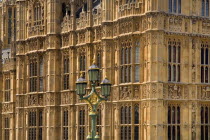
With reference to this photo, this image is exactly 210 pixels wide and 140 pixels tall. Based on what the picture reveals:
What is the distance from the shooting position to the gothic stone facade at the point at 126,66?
50656 millimetres

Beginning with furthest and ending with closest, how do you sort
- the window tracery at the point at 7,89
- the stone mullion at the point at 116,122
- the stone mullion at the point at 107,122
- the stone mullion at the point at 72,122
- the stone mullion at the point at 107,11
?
the window tracery at the point at 7,89 → the stone mullion at the point at 72,122 → the stone mullion at the point at 107,11 → the stone mullion at the point at 107,122 → the stone mullion at the point at 116,122

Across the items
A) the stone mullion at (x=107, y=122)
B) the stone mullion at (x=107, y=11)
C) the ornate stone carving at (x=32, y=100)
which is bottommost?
the stone mullion at (x=107, y=122)

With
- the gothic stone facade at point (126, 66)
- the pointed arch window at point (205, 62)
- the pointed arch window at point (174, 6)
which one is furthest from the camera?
the pointed arch window at point (205, 62)

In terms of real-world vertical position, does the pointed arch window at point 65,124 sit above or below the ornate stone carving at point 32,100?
below

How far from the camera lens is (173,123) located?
51.0 metres

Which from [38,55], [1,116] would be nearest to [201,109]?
[38,55]

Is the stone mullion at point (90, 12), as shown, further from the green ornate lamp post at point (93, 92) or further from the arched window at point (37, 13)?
the green ornate lamp post at point (93, 92)

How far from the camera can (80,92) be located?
37500 mm

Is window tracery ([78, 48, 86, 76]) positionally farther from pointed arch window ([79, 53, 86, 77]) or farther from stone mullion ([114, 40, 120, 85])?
stone mullion ([114, 40, 120, 85])

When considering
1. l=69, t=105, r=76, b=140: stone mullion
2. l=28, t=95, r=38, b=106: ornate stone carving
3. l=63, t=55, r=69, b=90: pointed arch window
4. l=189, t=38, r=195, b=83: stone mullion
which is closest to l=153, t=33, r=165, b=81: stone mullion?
l=189, t=38, r=195, b=83: stone mullion

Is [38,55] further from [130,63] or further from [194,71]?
[194,71]

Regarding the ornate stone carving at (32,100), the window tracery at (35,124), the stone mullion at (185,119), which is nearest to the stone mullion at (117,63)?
the stone mullion at (185,119)

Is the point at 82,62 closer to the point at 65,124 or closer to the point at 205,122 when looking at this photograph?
the point at 65,124

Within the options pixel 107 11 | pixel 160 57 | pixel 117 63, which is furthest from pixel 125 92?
pixel 107 11
